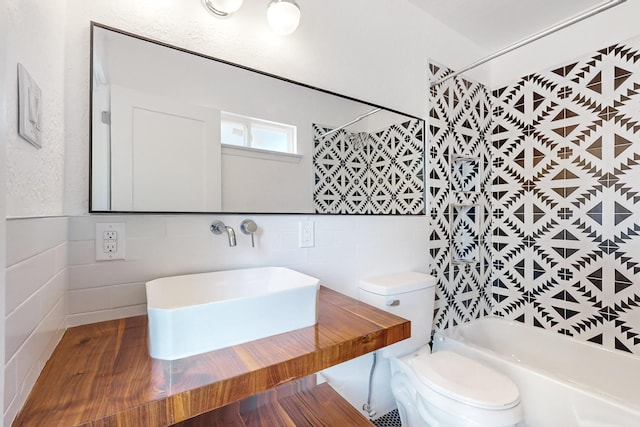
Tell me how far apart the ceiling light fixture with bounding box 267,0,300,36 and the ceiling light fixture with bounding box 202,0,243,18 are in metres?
0.14

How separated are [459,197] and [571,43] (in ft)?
4.11

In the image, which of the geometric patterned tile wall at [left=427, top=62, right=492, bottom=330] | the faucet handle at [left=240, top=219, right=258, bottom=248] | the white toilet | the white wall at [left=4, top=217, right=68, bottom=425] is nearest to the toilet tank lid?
the white toilet

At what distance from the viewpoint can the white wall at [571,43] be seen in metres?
1.72

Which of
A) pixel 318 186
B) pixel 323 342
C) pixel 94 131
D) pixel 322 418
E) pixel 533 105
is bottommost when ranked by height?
pixel 322 418

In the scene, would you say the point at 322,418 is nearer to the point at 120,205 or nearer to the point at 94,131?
the point at 120,205

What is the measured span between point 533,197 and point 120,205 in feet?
8.25

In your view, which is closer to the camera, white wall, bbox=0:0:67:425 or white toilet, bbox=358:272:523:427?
white wall, bbox=0:0:67:425

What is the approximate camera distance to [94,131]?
940mm

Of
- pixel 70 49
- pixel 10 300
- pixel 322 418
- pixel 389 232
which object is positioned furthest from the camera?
pixel 389 232

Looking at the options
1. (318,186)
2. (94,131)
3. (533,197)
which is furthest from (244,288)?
(533,197)

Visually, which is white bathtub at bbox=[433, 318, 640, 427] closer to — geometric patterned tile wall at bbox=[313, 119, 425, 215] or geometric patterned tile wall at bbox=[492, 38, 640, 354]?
geometric patterned tile wall at bbox=[492, 38, 640, 354]

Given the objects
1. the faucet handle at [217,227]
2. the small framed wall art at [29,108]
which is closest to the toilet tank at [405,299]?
the faucet handle at [217,227]

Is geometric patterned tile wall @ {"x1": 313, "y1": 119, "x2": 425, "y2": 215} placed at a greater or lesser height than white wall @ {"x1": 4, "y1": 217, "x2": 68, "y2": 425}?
greater

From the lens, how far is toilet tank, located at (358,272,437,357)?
1.46m
